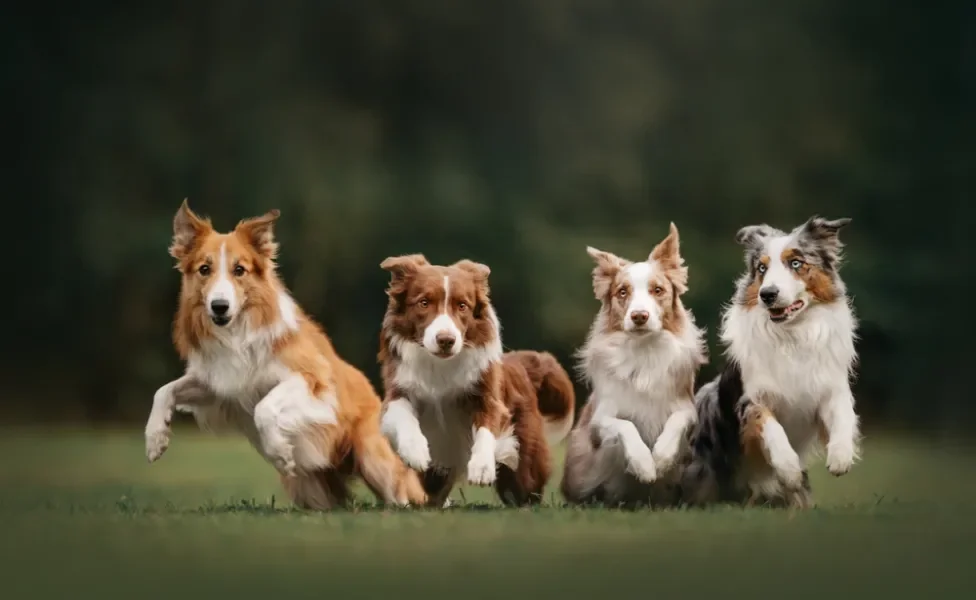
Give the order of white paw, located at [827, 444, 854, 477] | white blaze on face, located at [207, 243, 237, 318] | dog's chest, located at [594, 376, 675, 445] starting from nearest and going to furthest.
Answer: white paw, located at [827, 444, 854, 477]
white blaze on face, located at [207, 243, 237, 318]
dog's chest, located at [594, 376, 675, 445]

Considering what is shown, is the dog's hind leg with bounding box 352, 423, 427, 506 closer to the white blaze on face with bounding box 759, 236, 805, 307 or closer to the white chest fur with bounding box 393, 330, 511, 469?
the white chest fur with bounding box 393, 330, 511, 469

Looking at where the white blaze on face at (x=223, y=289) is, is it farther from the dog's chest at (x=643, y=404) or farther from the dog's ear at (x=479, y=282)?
the dog's chest at (x=643, y=404)

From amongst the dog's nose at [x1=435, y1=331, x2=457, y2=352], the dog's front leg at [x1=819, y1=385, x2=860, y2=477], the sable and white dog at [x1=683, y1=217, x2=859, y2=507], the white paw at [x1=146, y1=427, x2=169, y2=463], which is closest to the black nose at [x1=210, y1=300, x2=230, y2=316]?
the white paw at [x1=146, y1=427, x2=169, y2=463]

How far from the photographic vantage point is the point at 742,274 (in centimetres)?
533

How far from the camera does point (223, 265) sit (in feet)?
16.7

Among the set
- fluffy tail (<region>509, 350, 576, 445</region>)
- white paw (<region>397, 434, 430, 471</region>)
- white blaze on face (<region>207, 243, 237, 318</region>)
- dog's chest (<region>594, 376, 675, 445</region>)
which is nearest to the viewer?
white paw (<region>397, 434, 430, 471</region>)

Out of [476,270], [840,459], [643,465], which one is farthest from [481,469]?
[840,459]

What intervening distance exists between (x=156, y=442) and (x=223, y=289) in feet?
2.08

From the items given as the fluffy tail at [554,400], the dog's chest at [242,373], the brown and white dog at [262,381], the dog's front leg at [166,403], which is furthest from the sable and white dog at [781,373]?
the dog's front leg at [166,403]

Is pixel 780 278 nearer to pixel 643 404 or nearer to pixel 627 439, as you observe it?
pixel 643 404

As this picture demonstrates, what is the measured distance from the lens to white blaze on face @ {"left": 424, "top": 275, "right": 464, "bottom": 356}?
194 inches

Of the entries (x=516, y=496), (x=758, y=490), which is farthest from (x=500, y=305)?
(x=758, y=490)

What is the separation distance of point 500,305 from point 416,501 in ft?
5.17

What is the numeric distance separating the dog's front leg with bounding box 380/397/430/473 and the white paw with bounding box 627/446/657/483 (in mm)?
775
